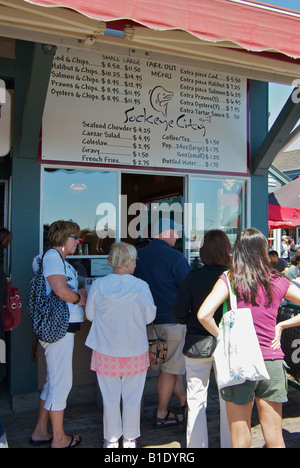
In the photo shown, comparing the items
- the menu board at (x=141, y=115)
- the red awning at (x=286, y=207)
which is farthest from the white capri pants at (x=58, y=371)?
the red awning at (x=286, y=207)

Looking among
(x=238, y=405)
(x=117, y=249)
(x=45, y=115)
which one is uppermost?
(x=45, y=115)

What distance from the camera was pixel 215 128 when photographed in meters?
4.99

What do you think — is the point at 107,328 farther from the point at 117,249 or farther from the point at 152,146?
the point at 152,146

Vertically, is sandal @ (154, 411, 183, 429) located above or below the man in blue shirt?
below

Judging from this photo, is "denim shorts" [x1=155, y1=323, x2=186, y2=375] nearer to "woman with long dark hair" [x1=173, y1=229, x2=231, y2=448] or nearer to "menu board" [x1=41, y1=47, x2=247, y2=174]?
"woman with long dark hair" [x1=173, y1=229, x2=231, y2=448]

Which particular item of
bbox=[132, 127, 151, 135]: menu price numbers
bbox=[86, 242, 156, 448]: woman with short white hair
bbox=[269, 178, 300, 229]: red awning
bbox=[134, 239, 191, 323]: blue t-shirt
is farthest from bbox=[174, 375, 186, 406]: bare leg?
bbox=[269, 178, 300, 229]: red awning

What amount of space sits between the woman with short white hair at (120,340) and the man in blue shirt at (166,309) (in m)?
0.69

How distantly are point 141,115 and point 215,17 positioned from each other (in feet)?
6.03

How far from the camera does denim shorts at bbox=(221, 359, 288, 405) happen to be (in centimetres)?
238

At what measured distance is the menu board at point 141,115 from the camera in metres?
4.25

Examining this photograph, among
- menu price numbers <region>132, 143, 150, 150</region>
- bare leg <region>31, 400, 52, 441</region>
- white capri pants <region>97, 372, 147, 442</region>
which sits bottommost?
bare leg <region>31, 400, 52, 441</region>

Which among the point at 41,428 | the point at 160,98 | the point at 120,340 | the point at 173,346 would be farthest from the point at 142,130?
the point at 41,428

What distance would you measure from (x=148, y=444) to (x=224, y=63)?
3.25 metres

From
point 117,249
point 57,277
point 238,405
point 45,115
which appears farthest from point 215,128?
point 238,405
